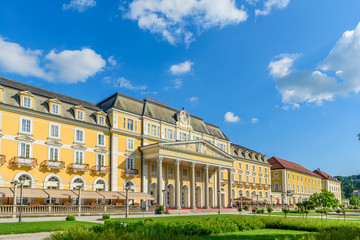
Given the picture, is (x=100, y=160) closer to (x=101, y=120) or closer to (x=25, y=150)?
(x=101, y=120)

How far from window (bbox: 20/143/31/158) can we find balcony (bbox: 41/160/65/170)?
1959 millimetres

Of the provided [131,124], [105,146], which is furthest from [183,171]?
[105,146]

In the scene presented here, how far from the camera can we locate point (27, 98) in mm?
36469

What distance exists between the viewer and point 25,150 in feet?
117

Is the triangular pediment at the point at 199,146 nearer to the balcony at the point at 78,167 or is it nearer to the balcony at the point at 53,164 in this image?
the balcony at the point at 78,167

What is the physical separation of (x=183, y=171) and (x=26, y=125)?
26.6m

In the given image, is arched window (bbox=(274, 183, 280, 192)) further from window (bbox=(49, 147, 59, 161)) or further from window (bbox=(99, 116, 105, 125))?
window (bbox=(49, 147, 59, 161))

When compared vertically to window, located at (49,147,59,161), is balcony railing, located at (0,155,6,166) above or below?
below

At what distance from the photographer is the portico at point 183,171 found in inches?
1817

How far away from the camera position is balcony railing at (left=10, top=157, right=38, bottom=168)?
34.1 metres

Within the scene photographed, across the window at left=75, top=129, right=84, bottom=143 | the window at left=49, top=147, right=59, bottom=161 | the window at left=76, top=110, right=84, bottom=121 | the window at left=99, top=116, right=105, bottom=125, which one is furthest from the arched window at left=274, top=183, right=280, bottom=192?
the window at left=49, top=147, right=59, bottom=161

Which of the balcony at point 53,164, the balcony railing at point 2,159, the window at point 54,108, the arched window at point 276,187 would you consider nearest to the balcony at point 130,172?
the balcony at point 53,164

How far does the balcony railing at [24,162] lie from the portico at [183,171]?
1584 centimetres

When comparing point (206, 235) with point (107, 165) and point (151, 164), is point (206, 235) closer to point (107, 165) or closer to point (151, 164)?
point (107, 165)
